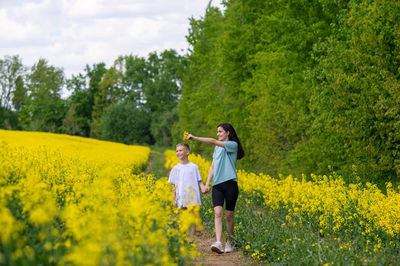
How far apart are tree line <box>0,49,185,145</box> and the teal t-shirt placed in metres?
63.7

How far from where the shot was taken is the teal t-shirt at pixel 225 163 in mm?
6625

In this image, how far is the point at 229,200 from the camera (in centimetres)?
662

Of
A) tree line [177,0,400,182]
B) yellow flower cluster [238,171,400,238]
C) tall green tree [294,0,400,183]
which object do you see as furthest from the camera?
tree line [177,0,400,182]

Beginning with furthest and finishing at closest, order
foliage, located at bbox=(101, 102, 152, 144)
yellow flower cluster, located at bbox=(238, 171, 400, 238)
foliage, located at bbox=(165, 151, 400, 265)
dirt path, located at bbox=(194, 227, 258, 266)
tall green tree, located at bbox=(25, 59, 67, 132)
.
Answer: tall green tree, located at bbox=(25, 59, 67, 132) → foliage, located at bbox=(101, 102, 152, 144) → yellow flower cluster, located at bbox=(238, 171, 400, 238) → dirt path, located at bbox=(194, 227, 258, 266) → foliage, located at bbox=(165, 151, 400, 265)

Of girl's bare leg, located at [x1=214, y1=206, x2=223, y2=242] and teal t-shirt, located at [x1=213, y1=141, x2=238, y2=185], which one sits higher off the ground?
teal t-shirt, located at [x1=213, y1=141, x2=238, y2=185]

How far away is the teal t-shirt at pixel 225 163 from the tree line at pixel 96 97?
6365 cm

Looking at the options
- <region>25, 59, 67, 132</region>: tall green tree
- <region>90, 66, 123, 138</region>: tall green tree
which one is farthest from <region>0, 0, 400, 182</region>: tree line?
<region>25, 59, 67, 132</region>: tall green tree

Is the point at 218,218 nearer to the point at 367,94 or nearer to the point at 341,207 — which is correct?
the point at 341,207

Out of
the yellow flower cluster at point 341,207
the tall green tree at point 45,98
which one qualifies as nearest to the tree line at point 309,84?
the yellow flower cluster at point 341,207

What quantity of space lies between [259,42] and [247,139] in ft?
18.7

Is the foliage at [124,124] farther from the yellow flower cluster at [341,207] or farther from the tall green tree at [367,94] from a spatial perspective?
the yellow flower cluster at [341,207]

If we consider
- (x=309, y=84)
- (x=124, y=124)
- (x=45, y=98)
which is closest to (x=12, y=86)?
(x=45, y=98)

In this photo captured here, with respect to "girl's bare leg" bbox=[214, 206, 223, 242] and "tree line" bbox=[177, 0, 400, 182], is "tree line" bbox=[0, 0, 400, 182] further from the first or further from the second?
→ "girl's bare leg" bbox=[214, 206, 223, 242]

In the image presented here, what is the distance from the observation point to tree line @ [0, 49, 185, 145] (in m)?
72.3
